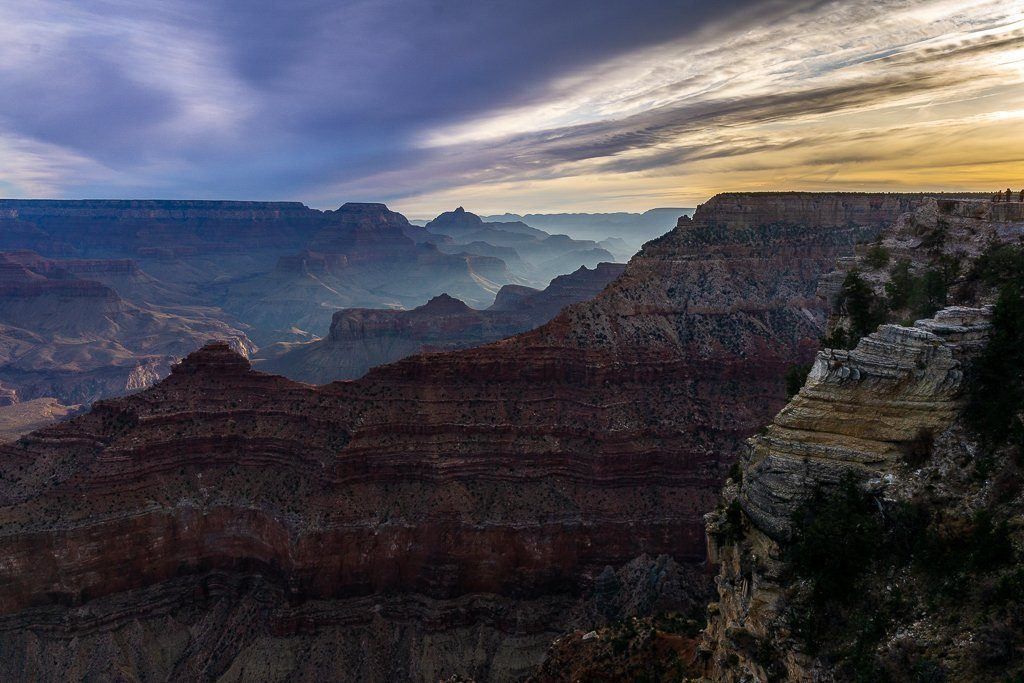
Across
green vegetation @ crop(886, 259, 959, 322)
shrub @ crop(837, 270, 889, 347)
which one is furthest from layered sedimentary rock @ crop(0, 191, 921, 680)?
green vegetation @ crop(886, 259, 959, 322)

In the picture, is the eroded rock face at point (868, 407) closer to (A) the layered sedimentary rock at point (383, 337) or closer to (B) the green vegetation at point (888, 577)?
(B) the green vegetation at point (888, 577)

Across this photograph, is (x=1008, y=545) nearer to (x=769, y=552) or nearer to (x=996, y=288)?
(x=769, y=552)

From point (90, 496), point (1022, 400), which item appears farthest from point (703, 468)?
point (90, 496)

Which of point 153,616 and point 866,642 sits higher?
point 866,642

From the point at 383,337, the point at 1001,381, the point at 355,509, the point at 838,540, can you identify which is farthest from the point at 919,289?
the point at 383,337

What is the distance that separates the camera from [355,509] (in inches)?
2068

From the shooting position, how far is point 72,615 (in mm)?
49844

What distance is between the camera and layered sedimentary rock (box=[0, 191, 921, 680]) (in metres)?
49.4

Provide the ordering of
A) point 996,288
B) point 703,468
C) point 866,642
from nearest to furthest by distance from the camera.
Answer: point 866,642 < point 996,288 < point 703,468

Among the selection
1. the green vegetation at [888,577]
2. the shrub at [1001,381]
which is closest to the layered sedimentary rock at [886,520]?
the green vegetation at [888,577]

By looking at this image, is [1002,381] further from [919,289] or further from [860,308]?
[860,308]

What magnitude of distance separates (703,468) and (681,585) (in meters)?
14.2

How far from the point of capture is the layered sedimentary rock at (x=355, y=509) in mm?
49375

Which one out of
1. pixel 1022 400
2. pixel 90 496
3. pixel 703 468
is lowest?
pixel 703 468
